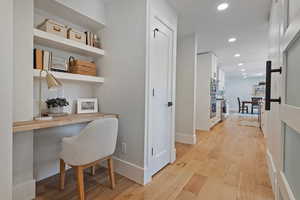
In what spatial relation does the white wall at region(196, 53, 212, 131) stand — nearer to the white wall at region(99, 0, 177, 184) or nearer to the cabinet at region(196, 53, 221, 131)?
the cabinet at region(196, 53, 221, 131)

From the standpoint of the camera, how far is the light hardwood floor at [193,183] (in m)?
1.58

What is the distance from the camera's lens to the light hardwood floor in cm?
158

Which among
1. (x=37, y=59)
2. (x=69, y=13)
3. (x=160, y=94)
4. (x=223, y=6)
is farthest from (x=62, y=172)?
(x=223, y=6)

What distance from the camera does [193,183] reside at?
1812mm

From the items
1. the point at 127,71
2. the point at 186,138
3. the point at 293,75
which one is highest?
the point at 127,71

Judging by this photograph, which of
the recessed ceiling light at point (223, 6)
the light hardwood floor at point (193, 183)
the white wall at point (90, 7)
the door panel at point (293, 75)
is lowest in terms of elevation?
the light hardwood floor at point (193, 183)

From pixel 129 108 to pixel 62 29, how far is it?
4.25 feet

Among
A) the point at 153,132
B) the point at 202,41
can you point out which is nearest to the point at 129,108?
the point at 153,132

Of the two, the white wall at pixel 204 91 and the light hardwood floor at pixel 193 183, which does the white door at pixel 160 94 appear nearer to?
the light hardwood floor at pixel 193 183

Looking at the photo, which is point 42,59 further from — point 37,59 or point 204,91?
point 204,91

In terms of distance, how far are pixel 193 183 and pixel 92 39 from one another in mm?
2381

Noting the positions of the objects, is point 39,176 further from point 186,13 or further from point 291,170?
point 186,13

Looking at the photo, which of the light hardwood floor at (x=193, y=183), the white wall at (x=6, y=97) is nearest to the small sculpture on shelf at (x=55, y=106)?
the white wall at (x=6, y=97)

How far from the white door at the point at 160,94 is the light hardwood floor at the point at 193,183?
10.1 inches
